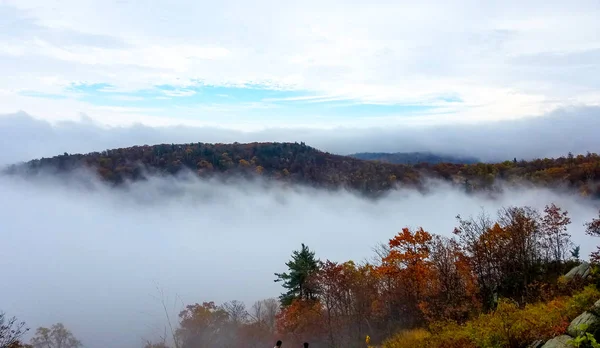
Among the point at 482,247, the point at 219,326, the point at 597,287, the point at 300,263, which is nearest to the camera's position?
the point at 597,287

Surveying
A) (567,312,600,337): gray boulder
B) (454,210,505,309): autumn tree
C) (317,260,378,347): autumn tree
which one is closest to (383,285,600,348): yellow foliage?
(567,312,600,337): gray boulder

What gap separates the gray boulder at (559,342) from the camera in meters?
9.45

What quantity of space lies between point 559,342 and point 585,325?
1059mm

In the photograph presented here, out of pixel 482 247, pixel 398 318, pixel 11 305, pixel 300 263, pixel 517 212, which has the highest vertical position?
pixel 517 212

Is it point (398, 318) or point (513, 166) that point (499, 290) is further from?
point (513, 166)

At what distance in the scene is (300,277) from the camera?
37.4 meters

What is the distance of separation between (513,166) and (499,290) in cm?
14978

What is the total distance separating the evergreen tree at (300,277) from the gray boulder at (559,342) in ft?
90.0

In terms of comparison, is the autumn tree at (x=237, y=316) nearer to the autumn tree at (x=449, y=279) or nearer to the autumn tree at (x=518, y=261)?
the autumn tree at (x=449, y=279)

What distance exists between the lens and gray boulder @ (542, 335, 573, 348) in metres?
9.45

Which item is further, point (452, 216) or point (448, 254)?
point (452, 216)

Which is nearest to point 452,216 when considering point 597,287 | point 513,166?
point 513,166

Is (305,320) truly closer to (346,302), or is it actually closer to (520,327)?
(346,302)

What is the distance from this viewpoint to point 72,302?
6865 inches
